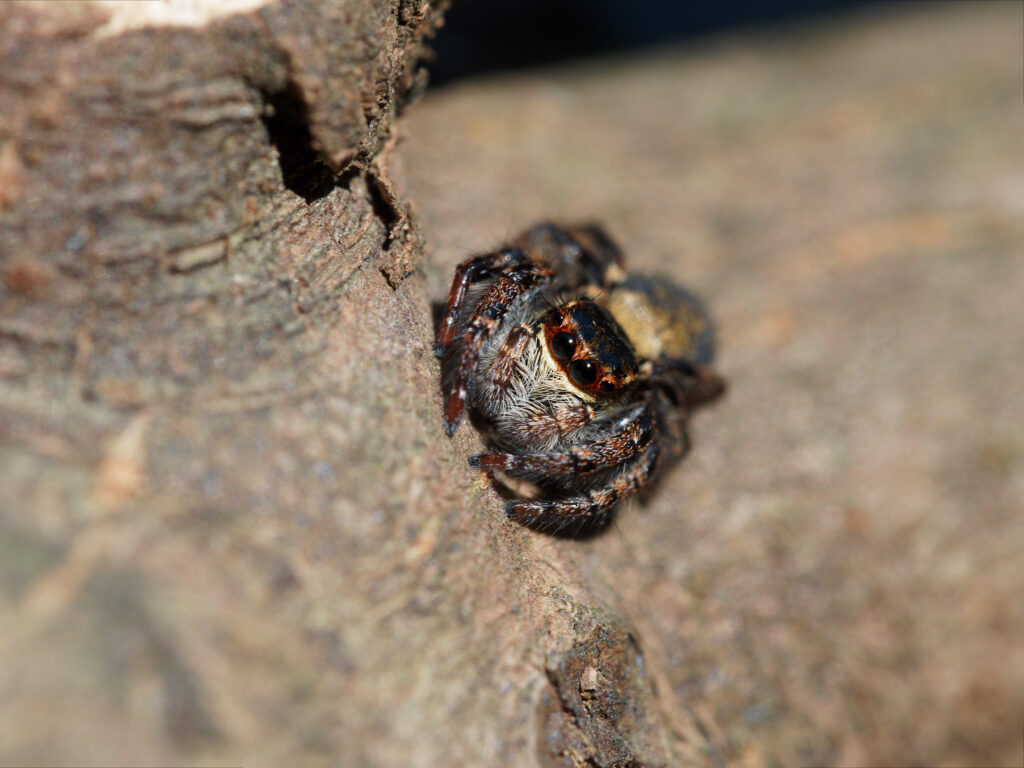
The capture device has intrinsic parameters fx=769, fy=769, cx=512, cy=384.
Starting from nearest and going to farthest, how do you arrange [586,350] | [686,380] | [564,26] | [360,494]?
1. [360,494]
2. [586,350]
3. [686,380]
4. [564,26]

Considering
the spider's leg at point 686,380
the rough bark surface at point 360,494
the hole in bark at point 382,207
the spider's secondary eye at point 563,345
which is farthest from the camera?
the spider's leg at point 686,380

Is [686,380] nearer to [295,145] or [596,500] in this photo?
[596,500]

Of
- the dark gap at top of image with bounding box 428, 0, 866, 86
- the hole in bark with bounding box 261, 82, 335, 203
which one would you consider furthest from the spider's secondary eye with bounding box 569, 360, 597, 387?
the dark gap at top of image with bounding box 428, 0, 866, 86

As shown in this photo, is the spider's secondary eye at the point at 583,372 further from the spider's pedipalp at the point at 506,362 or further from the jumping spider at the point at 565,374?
the spider's pedipalp at the point at 506,362

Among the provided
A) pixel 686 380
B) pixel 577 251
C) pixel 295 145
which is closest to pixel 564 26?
pixel 577 251

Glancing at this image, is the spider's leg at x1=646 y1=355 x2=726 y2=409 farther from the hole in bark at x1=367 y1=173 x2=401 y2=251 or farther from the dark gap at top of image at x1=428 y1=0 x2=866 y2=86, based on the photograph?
the dark gap at top of image at x1=428 y1=0 x2=866 y2=86

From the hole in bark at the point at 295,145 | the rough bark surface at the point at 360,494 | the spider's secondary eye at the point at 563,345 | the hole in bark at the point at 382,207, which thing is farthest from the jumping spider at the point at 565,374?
the hole in bark at the point at 295,145
